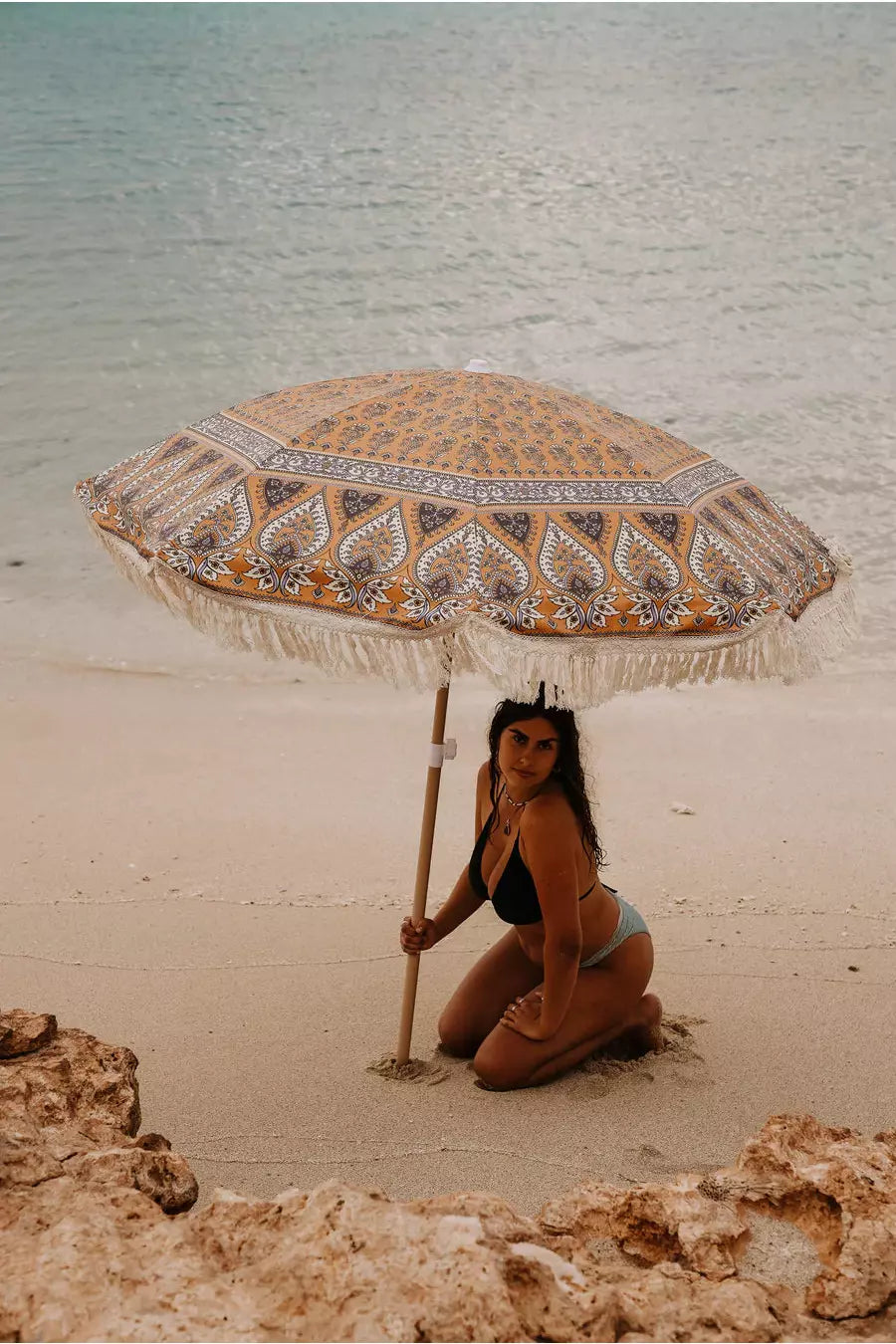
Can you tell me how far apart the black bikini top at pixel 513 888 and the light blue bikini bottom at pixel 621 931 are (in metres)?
0.18

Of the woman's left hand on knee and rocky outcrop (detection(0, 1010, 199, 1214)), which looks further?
the woman's left hand on knee

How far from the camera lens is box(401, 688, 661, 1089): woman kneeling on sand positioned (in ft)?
9.93

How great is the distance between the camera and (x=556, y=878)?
3.03 m

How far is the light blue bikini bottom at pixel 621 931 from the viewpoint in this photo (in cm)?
334

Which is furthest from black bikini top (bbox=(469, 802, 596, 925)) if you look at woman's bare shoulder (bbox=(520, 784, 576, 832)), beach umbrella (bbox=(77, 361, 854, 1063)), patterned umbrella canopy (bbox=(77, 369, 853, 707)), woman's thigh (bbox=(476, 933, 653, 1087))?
patterned umbrella canopy (bbox=(77, 369, 853, 707))

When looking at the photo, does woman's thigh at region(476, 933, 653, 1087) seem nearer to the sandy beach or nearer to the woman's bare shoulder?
the sandy beach

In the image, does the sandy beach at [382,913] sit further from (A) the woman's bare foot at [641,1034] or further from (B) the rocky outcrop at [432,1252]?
(B) the rocky outcrop at [432,1252]

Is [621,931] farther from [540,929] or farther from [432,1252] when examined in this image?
[432,1252]

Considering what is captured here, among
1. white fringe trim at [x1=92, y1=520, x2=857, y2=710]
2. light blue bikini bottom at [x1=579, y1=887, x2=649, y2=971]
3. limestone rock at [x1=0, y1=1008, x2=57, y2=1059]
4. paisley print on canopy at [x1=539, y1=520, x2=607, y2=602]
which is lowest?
limestone rock at [x1=0, y1=1008, x2=57, y2=1059]

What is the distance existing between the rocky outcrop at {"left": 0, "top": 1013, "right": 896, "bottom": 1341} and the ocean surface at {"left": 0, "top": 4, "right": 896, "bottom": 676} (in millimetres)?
5735

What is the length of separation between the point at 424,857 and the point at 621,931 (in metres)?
0.63

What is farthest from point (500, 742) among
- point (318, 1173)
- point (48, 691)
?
point (48, 691)

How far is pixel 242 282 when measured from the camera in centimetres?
1594

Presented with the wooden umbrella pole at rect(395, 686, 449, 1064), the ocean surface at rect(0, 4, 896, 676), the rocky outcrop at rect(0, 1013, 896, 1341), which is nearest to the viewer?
the rocky outcrop at rect(0, 1013, 896, 1341)
